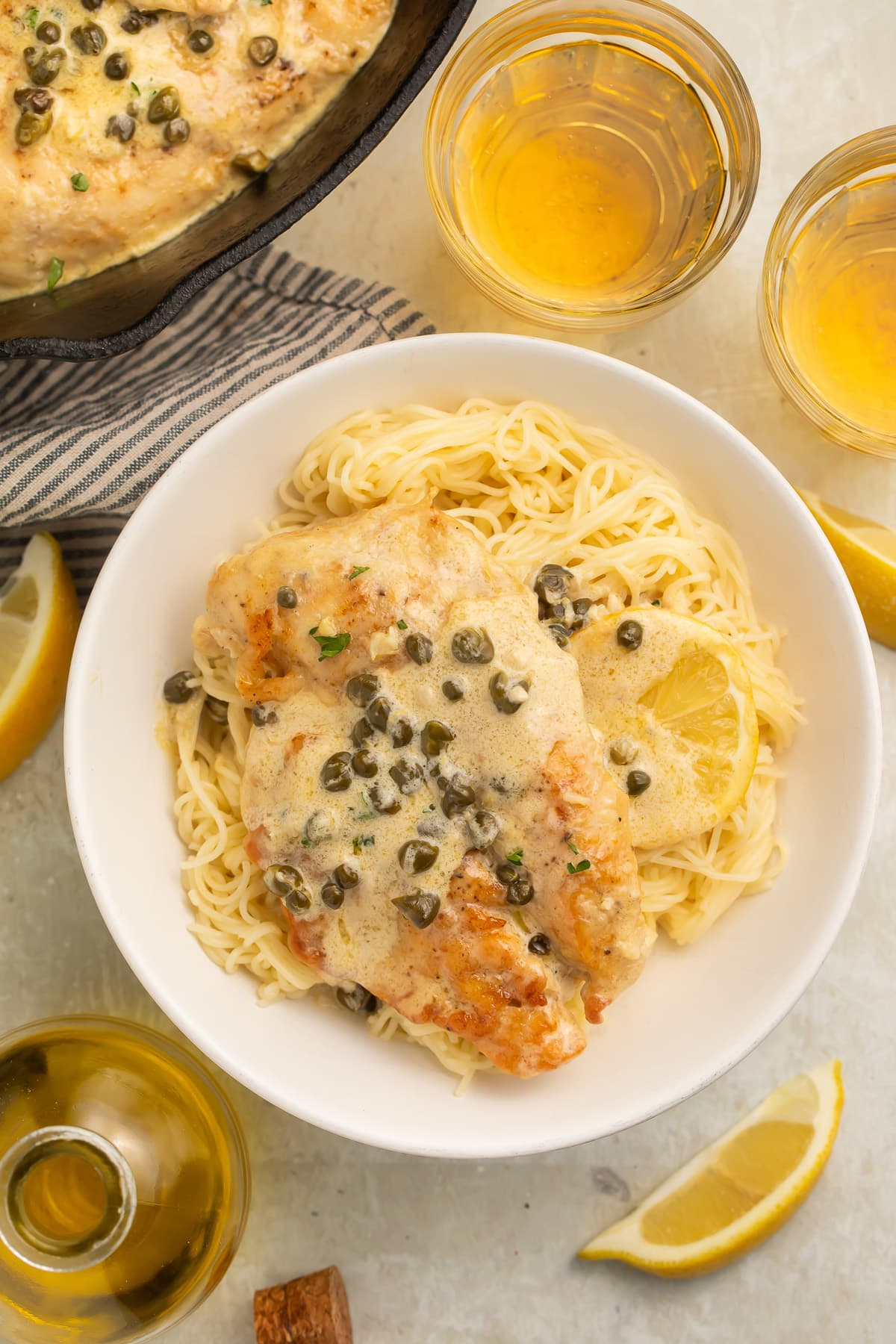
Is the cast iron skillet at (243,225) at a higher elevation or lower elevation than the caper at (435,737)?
higher

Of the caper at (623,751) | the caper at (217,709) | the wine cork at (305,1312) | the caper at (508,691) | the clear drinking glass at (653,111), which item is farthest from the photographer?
the clear drinking glass at (653,111)

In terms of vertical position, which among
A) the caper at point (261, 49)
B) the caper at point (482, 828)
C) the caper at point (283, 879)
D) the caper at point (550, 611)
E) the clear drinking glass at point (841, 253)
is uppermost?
the caper at point (261, 49)

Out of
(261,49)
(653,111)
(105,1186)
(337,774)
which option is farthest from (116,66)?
(105,1186)

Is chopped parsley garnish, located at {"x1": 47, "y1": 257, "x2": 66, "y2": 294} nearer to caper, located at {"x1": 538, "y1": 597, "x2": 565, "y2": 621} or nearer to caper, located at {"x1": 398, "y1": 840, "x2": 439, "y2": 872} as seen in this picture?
caper, located at {"x1": 538, "y1": 597, "x2": 565, "y2": 621}

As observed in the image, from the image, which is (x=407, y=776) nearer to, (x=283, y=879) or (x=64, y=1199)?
(x=283, y=879)

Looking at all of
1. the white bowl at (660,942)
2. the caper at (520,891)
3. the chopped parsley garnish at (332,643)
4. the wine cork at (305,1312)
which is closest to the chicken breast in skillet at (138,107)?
the white bowl at (660,942)

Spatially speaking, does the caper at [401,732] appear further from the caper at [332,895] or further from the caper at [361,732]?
the caper at [332,895]

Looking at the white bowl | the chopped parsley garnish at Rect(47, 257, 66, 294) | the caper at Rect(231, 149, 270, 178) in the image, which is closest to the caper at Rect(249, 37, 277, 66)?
the caper at Rect(231, 149, 270, 178)

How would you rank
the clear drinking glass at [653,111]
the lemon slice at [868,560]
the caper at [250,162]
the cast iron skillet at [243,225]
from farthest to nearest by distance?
the lemon slice at [868,560] → the clear drinking glass at [653,111] → the caper at [250,162] → the cast iron skillet at [243,225]
